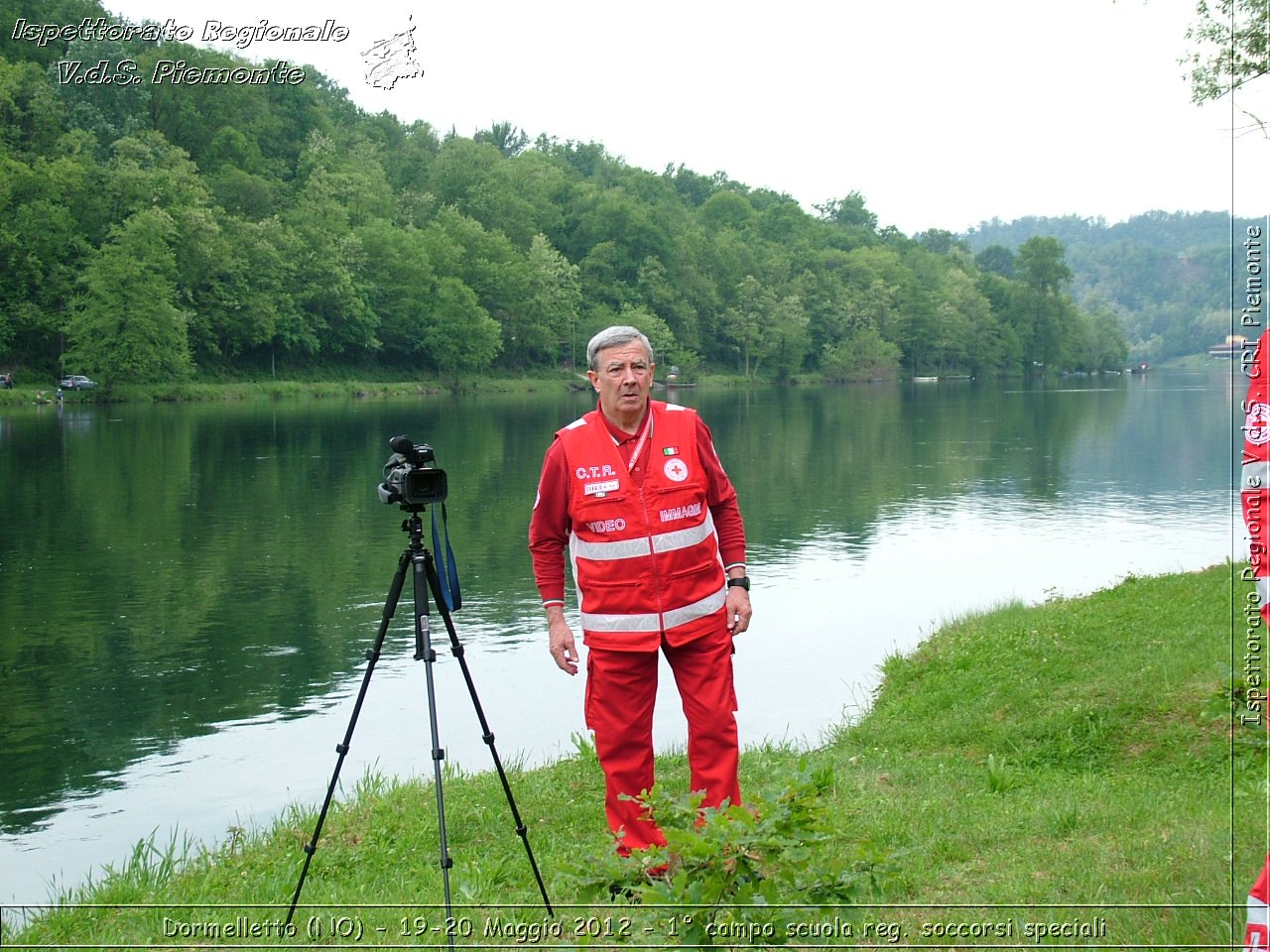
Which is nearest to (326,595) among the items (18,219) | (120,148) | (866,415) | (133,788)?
(133,788)

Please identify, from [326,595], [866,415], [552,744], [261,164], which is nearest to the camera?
[552,744]

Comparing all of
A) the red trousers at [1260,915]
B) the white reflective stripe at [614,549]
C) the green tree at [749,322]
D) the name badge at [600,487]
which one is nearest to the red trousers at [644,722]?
the white reflective stripe at [614,549]

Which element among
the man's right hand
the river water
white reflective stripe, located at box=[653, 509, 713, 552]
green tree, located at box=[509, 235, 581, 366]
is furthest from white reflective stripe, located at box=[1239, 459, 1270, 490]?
green tree, located at box=[509, 235, 581, 366]

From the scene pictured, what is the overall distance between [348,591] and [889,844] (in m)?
12.5

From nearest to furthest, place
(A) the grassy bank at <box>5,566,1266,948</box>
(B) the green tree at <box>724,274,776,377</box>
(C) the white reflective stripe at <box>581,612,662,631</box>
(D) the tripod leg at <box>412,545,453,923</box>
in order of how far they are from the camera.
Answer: (A) the grassy bank at <box>5,566,1266,948</box>
(D) the tripod leg at <box>412,545,453,923</box>
(C) the white reflective stripe at <box>581,612,662,631</box>
(B) the green tree at <box>724,274,776,377</box>

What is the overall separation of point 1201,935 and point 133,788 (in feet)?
25.6

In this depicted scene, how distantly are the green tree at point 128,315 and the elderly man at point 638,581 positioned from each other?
62.0 meters

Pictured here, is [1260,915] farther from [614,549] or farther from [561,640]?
[561,640]

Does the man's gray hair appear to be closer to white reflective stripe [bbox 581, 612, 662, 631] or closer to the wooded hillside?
white reflective stripe [bbox 581, 612, 662, 631]

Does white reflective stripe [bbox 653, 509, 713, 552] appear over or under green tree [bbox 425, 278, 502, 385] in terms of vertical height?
under

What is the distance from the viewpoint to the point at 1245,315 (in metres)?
3.77

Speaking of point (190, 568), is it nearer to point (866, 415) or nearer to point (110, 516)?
point (110, 516)

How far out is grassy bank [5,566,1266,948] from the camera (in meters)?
3.66

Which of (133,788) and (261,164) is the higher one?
(261,164)
